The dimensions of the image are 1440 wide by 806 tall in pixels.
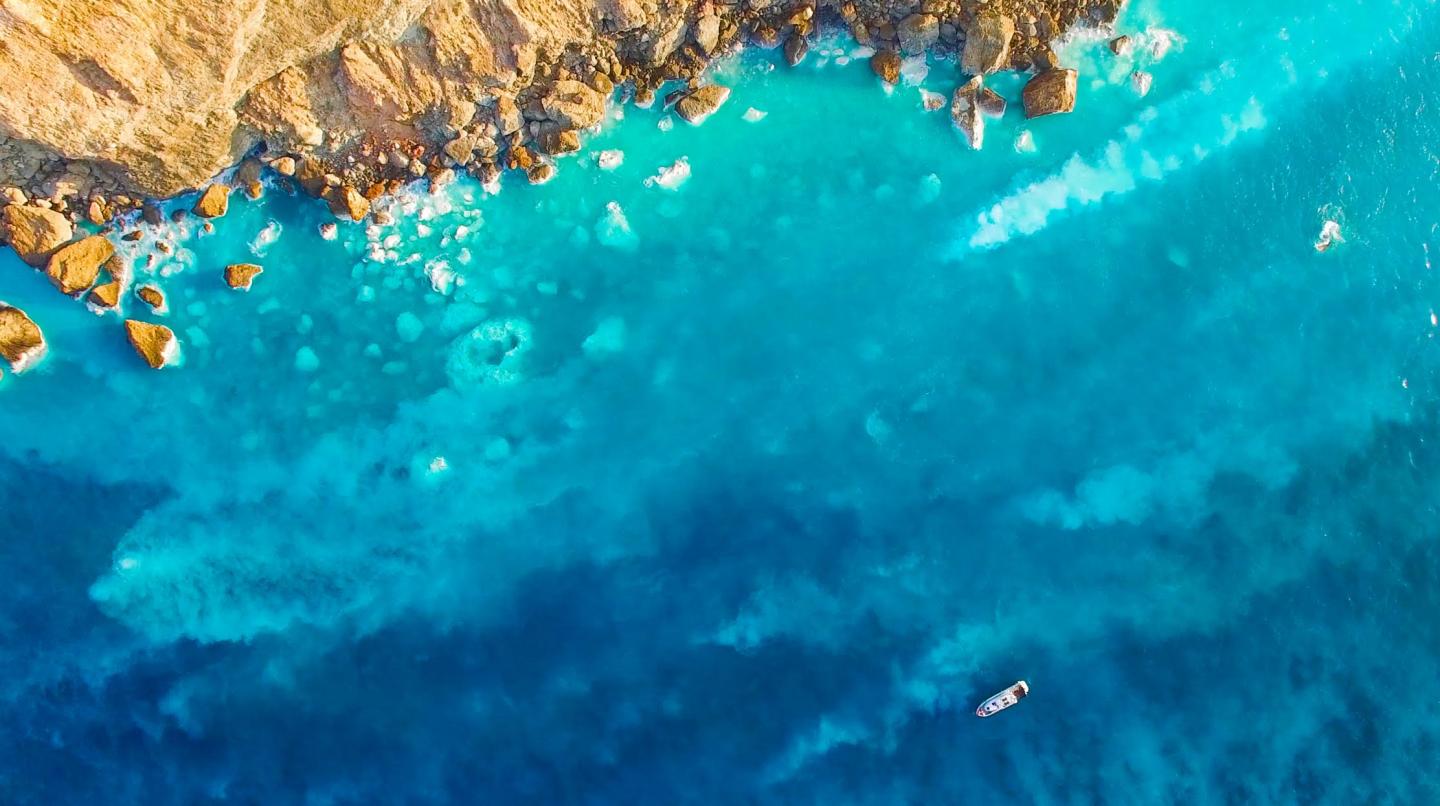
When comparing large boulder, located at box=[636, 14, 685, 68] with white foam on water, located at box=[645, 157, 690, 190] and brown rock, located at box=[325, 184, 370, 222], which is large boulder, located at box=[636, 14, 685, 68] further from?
brown rock, located at box=[325, 184, 370, 222]

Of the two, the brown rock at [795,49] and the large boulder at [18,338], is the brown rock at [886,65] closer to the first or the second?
the brown rock at [795,49]

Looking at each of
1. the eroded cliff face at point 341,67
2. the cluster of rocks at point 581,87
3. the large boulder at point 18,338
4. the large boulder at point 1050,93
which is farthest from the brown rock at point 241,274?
the large boulder at point 1050,93

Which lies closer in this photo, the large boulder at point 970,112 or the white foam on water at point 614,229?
the white foam on water at point 614,229

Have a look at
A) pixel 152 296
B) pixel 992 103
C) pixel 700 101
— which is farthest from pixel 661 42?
pixel 152 296

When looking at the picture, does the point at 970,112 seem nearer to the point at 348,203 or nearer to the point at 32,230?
the point at 348,203

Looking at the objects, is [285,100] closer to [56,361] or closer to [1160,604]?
[56,361]

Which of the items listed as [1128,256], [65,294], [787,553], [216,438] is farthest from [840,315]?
[65,294]
